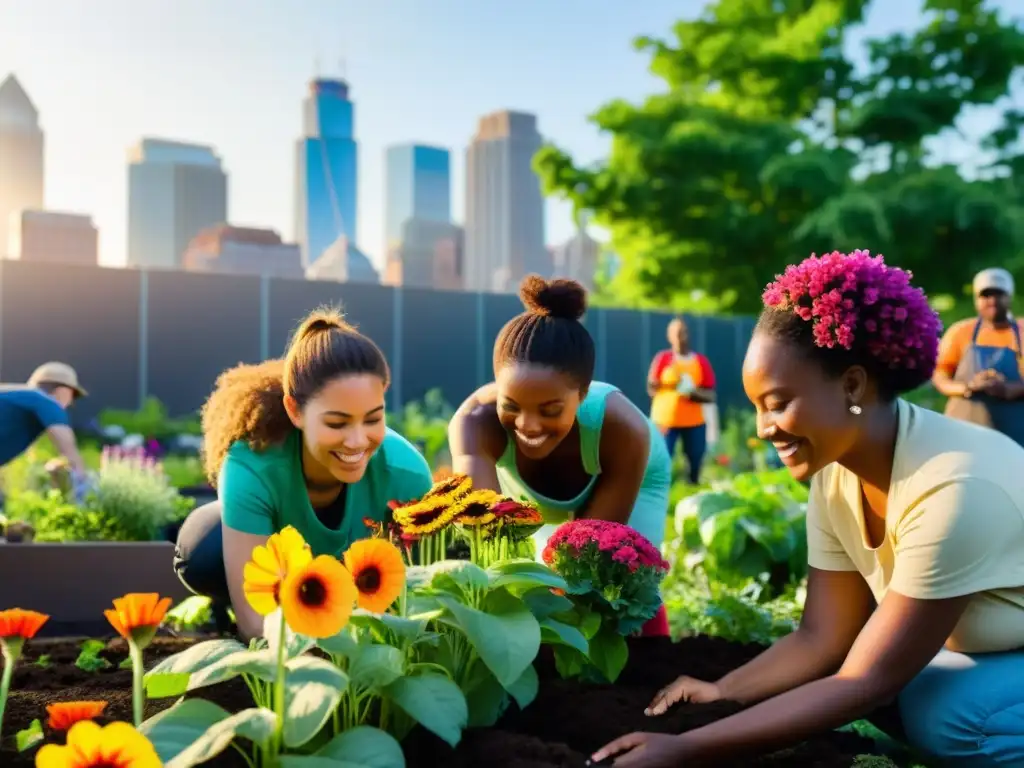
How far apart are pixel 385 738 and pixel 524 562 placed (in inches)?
22.1

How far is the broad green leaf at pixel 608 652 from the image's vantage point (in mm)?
2600

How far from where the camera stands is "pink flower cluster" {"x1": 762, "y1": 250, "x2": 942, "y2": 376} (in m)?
2.12

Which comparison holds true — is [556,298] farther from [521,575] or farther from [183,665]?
[183,665]

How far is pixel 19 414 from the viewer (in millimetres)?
5484

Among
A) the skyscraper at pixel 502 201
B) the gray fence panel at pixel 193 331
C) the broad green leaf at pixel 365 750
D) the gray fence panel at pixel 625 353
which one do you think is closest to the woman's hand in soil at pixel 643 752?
the broad green leaf at pixel 365 750

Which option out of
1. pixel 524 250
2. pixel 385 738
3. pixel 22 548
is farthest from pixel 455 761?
pixel 524 250

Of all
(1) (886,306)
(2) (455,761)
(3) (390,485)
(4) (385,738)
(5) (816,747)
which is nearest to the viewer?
(4) (385,738)

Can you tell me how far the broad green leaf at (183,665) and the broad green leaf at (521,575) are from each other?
0.53m

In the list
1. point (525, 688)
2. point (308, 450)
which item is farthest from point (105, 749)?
point (308, 450)

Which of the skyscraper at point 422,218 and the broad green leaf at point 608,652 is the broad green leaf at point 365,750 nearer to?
the broad green leaf at point 608,652

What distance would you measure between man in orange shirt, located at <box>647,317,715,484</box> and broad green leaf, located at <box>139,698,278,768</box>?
7.52 m

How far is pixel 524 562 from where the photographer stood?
2.25 metres

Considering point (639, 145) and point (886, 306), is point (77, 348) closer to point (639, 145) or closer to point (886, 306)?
point (639, 145)

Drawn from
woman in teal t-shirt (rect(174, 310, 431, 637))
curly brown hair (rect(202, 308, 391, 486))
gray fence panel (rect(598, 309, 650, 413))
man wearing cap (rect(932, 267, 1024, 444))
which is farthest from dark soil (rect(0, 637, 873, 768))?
gray fence panel (rect(598, 309, 650, 413))
